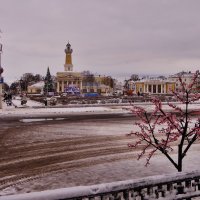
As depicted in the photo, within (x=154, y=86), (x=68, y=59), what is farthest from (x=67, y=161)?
(x=154, y=86)

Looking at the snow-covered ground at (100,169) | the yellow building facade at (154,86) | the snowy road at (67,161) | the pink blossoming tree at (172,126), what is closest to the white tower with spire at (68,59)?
the yellow building facade at (154,86)

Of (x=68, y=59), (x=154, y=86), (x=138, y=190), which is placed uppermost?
(x=68, y=59)

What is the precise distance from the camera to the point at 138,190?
7125 millimetres

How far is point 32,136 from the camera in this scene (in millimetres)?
22375

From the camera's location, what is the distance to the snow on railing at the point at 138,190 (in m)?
6.11

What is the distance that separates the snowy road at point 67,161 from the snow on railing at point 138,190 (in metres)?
4.63

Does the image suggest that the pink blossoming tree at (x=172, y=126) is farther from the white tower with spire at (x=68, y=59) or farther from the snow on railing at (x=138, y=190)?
the white tower with spire at (x=68, y=59)

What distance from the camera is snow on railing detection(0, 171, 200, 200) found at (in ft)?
20.0

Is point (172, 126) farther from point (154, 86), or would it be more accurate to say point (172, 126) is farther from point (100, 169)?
point (154, 86)

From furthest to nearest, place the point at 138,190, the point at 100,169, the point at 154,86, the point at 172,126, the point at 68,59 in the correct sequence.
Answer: the point at 154,86, the point at 68,59, the point at 100,169, the point at 172,126, the point at 138,190

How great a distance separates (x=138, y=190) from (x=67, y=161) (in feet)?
27.4

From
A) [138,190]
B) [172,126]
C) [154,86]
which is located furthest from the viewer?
[154,86]

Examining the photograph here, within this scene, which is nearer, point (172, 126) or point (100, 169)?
point (172, 126)

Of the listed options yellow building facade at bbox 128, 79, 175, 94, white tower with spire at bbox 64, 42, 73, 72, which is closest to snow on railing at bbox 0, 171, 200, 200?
white tower with spire at bbox 64, 42, 73, 72
